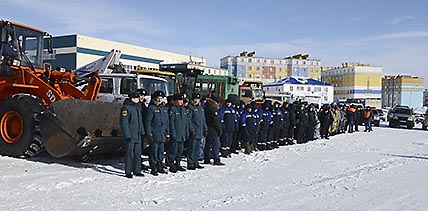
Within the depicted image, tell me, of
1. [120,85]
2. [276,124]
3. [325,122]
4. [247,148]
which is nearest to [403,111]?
[325,122]

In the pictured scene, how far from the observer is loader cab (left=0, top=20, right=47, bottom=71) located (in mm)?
10469

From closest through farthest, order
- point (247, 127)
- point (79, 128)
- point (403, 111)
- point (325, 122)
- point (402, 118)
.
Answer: point (79, 128)
point (247, 127)
point (325, 122)
point (402, 118)
point (403, 111)

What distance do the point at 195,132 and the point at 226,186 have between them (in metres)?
2.11

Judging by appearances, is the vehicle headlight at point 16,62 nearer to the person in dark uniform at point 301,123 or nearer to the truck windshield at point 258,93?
the person in dark uniform at point 301,123

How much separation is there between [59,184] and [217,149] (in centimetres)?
405

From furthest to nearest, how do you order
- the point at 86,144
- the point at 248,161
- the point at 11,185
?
the point at 248,161 < the point at 86,144 < the point at 11,185

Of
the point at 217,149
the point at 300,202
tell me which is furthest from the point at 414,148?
the point at 300,202

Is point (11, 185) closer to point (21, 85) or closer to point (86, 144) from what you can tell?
point (86, 144)

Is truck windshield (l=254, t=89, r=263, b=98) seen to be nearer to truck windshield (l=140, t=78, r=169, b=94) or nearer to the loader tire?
truck windshield (l=140, t=78, r=169, b=94)

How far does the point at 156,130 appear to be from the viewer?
344 inches

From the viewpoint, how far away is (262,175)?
9.18m

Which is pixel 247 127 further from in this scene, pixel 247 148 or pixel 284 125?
pixel 284 125

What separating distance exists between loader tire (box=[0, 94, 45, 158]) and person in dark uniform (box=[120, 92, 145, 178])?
2.38 m

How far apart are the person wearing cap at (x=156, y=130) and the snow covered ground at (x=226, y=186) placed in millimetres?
347
